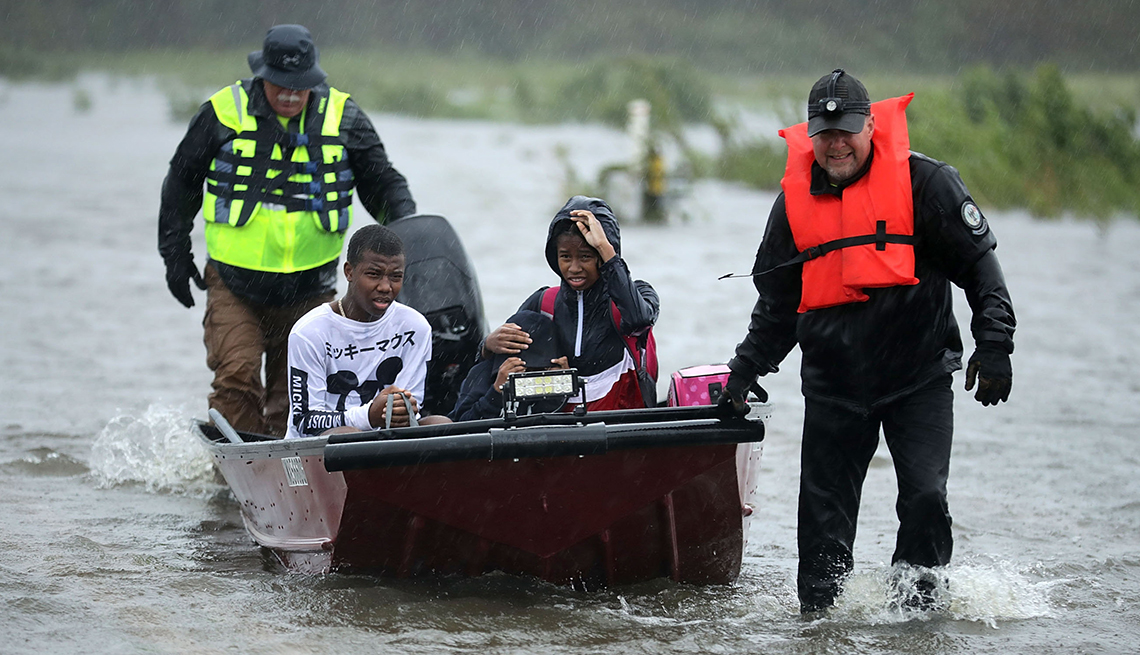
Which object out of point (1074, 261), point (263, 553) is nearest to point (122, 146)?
point (1074, 261)

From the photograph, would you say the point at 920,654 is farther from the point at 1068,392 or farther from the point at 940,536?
the point at 1068,392

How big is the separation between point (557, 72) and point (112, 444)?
42.7 m

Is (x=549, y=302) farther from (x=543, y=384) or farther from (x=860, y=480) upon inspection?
(x=860, y=480)

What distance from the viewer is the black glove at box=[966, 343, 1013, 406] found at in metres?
3.99

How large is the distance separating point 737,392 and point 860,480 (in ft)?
1.67

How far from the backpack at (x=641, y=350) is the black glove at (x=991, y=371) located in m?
1.21

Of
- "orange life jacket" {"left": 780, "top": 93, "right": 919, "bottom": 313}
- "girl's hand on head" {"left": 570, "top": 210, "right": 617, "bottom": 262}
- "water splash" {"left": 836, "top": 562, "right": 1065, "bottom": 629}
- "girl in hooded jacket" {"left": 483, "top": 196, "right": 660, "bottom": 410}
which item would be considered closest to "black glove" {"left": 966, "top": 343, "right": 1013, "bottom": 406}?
"orange life jacket" {"left": 780, "top": 93, "right": 919, "bottom": 313}

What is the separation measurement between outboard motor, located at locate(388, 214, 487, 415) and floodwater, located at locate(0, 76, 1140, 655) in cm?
104

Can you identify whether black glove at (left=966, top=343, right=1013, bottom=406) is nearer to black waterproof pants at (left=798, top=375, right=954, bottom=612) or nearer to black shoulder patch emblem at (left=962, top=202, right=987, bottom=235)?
black waterproof pants at (left=798, top=375, right=954, bottom=612)

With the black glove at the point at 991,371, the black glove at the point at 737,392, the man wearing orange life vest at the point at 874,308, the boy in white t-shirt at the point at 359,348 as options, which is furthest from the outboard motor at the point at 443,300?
the black glove at the point at 991,371

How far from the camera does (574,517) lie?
439 centimetres

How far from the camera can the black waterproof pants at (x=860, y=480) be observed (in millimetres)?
4184

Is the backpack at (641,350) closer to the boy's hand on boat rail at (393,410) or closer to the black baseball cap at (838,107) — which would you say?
the boy's hand on boat rail at (393,410)

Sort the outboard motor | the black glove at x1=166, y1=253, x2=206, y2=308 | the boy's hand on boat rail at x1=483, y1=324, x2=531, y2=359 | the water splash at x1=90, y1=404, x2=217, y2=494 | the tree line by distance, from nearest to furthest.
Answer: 1. the boy's hand on boat rail at x1=483, y1=324, x2=531, y2=359
2. the outboard motor
3. the black glove at x1=166, y1=253, x2=206, y2=308
4. the water splash at x1=90, y1=404, x2=217, y2=494
5. the tree line
